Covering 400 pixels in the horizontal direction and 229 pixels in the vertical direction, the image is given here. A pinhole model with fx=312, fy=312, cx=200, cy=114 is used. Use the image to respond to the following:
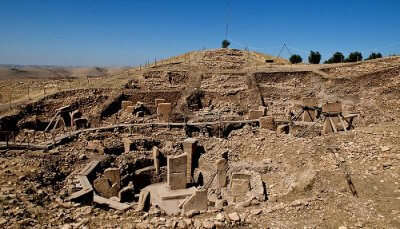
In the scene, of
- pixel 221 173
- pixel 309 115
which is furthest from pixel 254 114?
pixel 221 173

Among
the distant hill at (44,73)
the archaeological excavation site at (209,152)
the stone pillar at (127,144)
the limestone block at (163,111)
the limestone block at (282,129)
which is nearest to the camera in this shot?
the archaeological excavation site at (209,152)

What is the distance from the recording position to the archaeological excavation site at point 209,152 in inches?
303

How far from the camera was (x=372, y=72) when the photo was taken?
2181 cm

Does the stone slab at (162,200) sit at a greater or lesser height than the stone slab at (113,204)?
lesser

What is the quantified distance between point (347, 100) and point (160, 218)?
1803cm

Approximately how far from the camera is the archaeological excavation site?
7695mm

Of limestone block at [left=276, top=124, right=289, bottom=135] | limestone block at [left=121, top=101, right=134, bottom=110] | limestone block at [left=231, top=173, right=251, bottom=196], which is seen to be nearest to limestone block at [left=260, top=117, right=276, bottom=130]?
limestone block at [left=276, top=124, right=289, bottom=135]

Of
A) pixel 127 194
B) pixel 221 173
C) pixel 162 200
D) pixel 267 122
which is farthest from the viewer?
→ pixel 267 122

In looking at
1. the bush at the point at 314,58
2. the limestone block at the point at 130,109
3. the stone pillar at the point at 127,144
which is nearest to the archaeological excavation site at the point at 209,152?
the stone pillar at the point at 127,144

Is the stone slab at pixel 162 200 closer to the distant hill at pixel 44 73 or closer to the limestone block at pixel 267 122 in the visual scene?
the limestone block at pixel 267 122

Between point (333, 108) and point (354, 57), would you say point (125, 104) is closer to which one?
point (333, 108)

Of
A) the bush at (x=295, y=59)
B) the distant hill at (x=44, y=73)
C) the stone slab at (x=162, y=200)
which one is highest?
the bush at (x=295, y=59)

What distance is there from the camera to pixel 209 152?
47.1 ft

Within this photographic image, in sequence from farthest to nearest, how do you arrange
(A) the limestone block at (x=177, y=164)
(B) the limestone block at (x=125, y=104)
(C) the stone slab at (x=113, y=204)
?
(B) the limestone block at (x=125, y=104) < (A) the limestone block at (x=177, y=164) < (C) the stone slab at (x=113, y=204)
